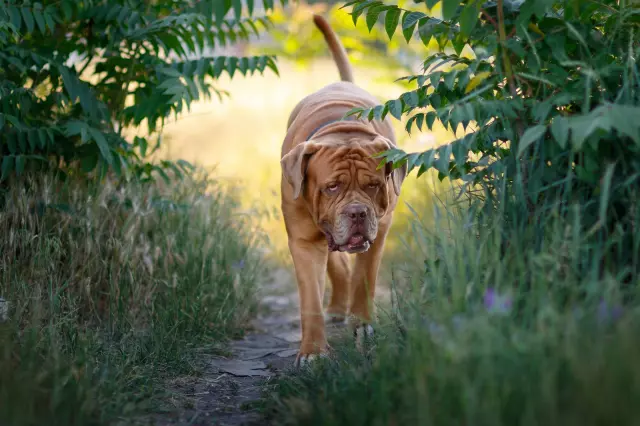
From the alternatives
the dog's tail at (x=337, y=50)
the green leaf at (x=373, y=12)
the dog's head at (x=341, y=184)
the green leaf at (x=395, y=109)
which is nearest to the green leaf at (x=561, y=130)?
the green leaf at (x=395, y=109)

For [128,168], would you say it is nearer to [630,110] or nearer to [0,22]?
[0,22]

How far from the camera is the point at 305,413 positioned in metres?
2.60

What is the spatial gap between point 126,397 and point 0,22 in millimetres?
2008

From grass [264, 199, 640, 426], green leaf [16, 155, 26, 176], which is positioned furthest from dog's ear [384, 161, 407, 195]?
green leaf [16, 155, 26, 176]

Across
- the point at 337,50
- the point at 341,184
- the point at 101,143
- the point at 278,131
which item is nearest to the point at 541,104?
the point at 341,184

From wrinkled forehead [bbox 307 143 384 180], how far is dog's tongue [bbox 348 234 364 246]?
1.16 ft

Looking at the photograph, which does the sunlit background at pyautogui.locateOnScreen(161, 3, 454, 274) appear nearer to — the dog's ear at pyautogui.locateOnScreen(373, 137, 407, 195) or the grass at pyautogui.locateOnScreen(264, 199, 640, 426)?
A: the dog's ear at pyautogui.locateOnScreen(373, 137, 407, 195)

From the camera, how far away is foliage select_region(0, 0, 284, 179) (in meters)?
4.06

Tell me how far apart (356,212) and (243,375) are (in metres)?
1.09

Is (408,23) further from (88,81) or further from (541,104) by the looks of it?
(88,81)

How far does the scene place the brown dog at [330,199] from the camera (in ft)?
13.1

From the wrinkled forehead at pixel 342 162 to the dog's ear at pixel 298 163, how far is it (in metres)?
0.04

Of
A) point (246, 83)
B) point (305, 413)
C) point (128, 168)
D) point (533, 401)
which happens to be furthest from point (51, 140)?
point (246, 83)

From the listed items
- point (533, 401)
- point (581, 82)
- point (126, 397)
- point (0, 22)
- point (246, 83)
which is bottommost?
point (126, 397)
